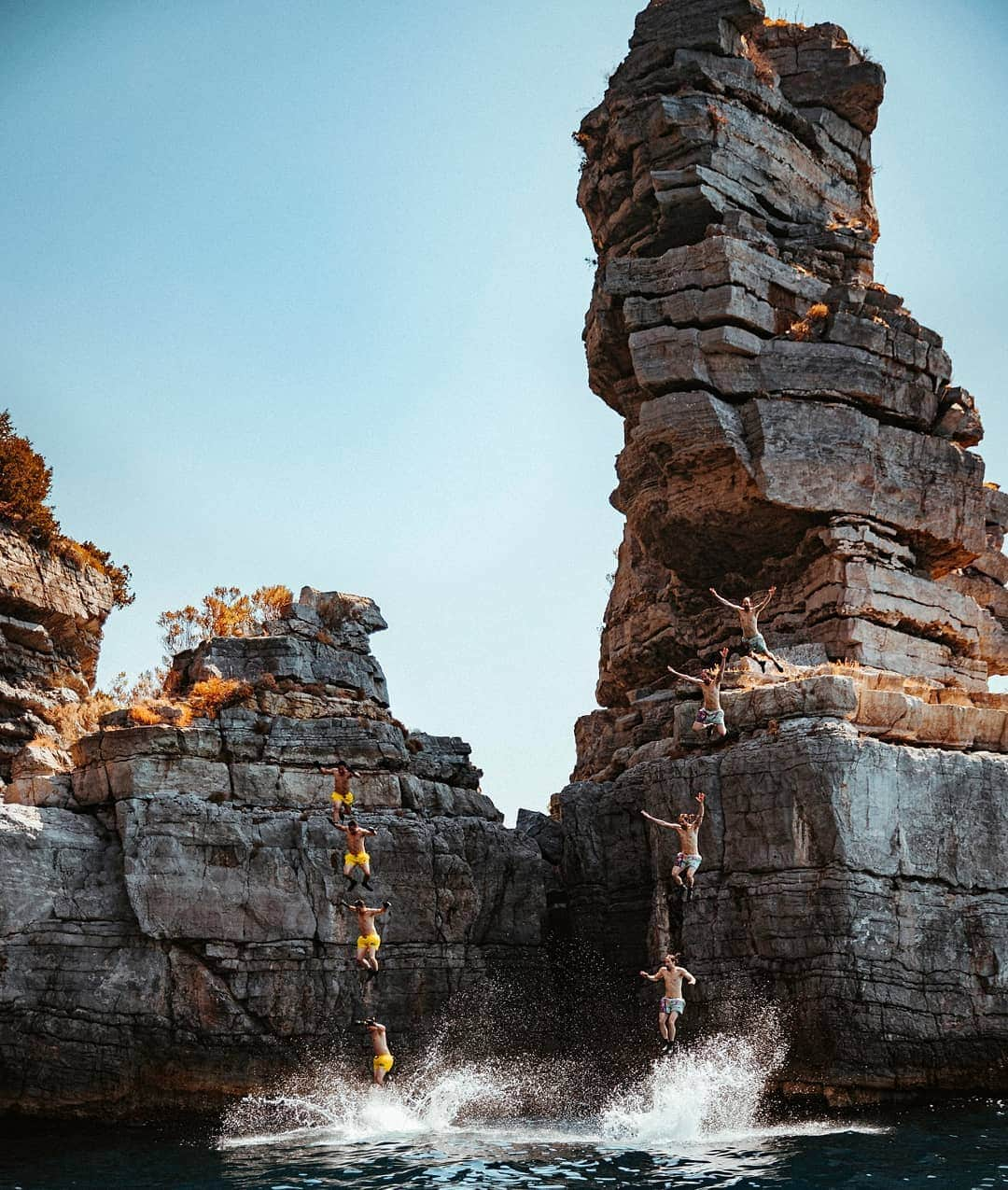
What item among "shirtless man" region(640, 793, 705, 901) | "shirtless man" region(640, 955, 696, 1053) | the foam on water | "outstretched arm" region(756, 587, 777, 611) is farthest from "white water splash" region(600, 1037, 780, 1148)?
"outstretched arm" region(756, 587, 777, 611)

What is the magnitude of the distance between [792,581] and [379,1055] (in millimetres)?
20080

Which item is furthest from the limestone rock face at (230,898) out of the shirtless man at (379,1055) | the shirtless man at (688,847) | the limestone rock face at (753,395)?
the limestone rock face at (753,395)

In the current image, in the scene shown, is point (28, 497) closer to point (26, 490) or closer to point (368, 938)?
point (26, 490)

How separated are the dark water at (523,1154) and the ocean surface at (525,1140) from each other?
45mm

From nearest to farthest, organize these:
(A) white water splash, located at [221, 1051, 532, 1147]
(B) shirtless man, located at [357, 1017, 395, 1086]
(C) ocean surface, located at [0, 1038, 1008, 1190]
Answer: (C) ocean surface, located at [0, 1038, 1008, 1190]
(A) white water splash, located at [221, 1051, 532, 1147]
(B) shirtless man, located at [357, 1017, 395, 1086]

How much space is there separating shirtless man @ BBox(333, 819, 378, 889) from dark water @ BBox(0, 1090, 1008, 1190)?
4.25 metres

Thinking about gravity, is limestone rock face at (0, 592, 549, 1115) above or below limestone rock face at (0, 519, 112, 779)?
below

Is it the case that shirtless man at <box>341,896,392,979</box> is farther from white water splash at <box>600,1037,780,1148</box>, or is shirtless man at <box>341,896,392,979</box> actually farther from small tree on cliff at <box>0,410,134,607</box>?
small tree on cliff at <box>0,410,134,607</box>

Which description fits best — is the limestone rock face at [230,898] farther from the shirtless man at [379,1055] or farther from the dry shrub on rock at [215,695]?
the shirtless man at [379,1055]

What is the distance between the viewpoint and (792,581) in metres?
42.0

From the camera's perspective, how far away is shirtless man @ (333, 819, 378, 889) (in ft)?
95.3

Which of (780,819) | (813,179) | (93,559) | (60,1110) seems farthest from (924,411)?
(60,1110)

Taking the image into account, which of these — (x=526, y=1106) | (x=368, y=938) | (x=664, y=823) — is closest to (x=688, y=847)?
(x=664, y=823)

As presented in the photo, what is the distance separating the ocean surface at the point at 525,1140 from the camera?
2250cm
